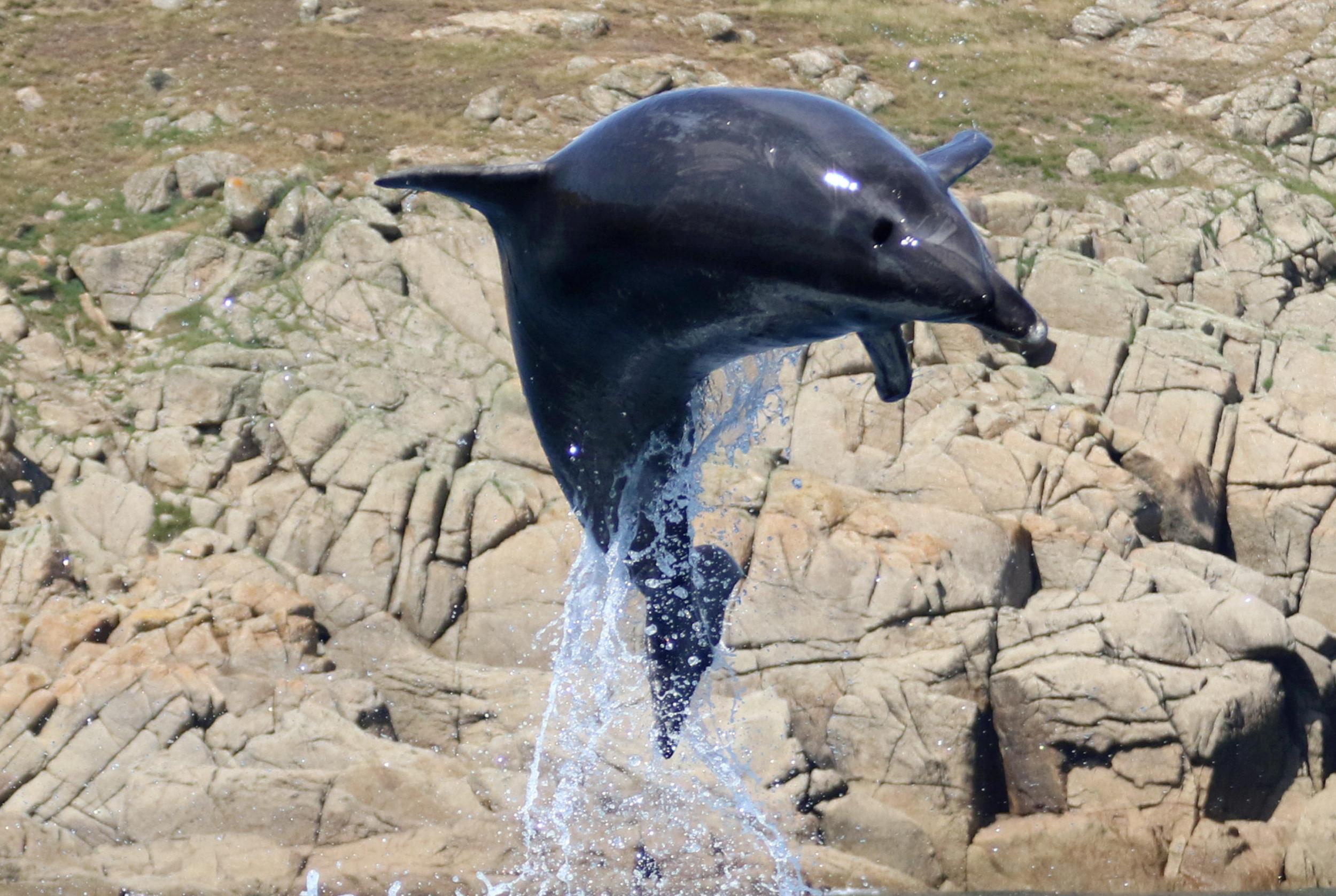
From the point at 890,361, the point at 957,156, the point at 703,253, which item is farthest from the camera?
the point at 890,361

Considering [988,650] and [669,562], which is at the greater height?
[669,562]

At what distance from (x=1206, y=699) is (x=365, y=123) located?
14771 millimetres

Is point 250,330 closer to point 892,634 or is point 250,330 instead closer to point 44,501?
point 44,501

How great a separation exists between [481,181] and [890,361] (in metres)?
1.75

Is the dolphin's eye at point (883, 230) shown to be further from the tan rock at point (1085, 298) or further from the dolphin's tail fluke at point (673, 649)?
the tan rock at point (1085, 298)

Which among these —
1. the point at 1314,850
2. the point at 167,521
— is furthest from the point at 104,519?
the point at 1314,850

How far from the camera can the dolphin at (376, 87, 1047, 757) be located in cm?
444

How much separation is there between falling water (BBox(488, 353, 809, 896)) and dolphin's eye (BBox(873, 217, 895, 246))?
666 centimetres

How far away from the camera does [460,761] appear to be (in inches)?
508

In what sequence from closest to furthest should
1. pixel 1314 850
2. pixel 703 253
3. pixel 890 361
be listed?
1. pixel 703 253
2. pixel 890 361
3. pixel 1314 850

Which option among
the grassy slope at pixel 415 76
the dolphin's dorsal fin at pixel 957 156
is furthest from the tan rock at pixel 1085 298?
the dolphin's dorsal fin at pixel 957 156

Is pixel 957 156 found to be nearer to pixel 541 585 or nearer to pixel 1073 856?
pixel 1073 856

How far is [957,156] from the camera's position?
5.29 meters

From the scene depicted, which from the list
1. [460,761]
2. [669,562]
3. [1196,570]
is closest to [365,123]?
[460,761]
